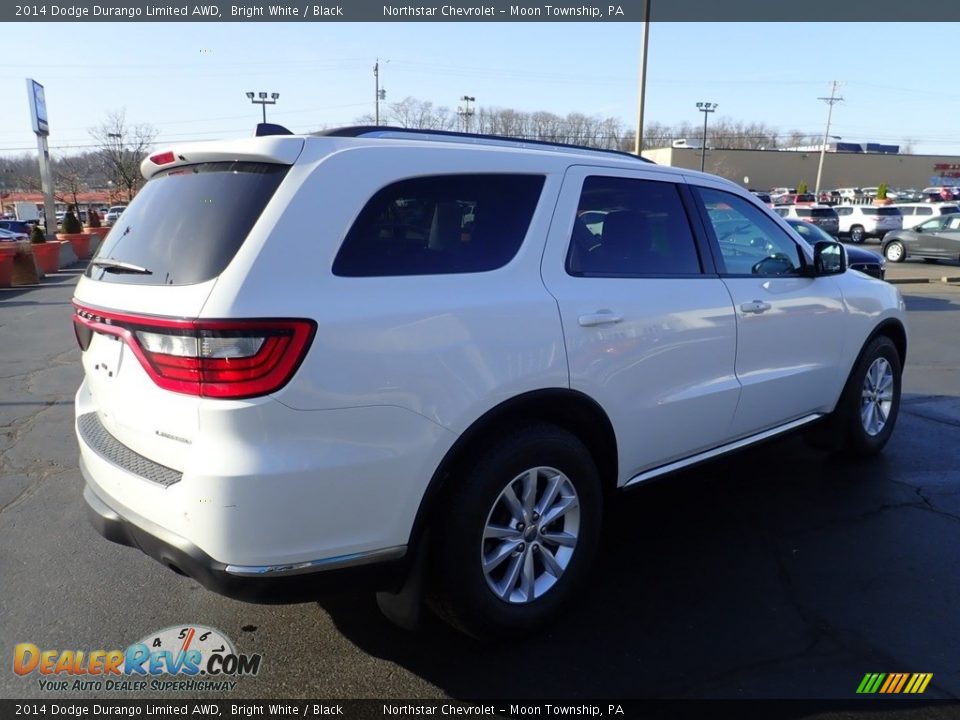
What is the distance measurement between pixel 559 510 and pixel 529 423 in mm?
413

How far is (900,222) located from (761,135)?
356 feet

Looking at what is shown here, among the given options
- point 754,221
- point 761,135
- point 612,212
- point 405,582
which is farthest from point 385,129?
point 761,135

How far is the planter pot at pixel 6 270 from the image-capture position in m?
17.2

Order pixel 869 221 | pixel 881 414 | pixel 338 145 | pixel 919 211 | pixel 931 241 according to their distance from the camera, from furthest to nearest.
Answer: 1. pixel 919 211
2. pixel 869 221
3. pixel 931 241
4. pixel 881 414
5. pixel 338 145

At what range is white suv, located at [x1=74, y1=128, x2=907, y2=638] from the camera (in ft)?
7.19

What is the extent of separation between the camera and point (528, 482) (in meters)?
2.81

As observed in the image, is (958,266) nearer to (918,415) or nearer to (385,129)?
(918,415)

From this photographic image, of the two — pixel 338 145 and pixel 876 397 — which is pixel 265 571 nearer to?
pixel 338 145

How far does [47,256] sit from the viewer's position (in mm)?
20891

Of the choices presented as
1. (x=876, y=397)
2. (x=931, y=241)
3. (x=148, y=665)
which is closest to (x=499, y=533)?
(x=148, y=665)

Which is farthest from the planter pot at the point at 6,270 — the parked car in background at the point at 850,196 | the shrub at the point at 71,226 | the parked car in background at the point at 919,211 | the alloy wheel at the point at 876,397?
the parked car in background at the point at 850,196

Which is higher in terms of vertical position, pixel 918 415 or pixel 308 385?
pixel 308 385

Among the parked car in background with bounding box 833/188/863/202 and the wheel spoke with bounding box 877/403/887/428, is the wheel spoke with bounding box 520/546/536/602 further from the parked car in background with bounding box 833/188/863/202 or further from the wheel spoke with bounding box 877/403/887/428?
the parked car in background with bounding box 833/188/863/202

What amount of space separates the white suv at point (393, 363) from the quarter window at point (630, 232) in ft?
0.05
